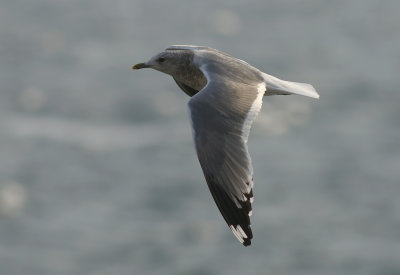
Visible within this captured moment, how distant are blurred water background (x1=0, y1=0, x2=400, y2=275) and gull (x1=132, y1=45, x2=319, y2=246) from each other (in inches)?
1190

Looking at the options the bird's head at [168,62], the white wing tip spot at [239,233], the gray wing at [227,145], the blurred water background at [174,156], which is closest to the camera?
the white wing tip spot at [239,233]

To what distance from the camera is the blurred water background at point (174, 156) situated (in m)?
39.9

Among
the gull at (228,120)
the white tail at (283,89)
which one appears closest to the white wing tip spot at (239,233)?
the gull at (228,120)

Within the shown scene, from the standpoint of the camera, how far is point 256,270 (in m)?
39.5

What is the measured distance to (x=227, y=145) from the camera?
764 cm

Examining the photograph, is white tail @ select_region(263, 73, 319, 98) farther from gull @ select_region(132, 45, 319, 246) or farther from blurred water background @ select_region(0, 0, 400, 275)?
blurred water background @ select_region(0, 0, 400, 275)

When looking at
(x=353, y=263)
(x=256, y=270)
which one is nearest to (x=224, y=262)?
(x=256, y=270)

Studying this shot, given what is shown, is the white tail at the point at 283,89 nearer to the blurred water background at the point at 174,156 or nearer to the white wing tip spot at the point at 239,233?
the white wing tip spot at the point at 239,233

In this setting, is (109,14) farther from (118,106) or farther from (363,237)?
(363,237)

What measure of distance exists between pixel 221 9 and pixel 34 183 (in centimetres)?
1603

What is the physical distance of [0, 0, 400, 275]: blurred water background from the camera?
39.9 metres

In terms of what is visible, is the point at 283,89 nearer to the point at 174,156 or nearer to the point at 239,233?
the point at 239,233

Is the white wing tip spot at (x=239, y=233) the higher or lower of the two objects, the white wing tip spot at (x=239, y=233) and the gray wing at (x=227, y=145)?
the lower

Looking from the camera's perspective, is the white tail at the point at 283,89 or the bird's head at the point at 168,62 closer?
the white tail at the point at 283,89
